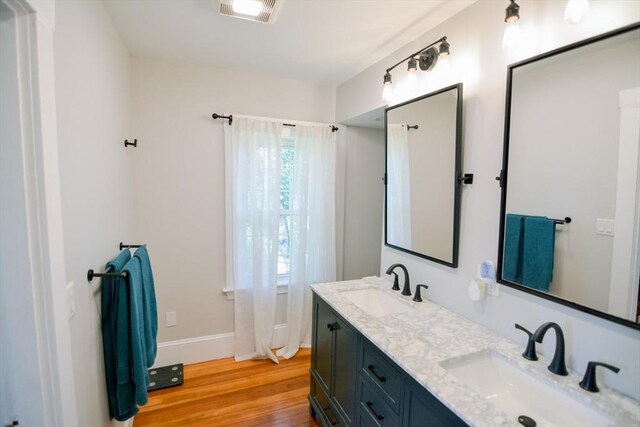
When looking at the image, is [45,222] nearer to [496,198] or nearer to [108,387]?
[108,387]

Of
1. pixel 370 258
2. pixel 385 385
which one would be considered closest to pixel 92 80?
pixel 385 385

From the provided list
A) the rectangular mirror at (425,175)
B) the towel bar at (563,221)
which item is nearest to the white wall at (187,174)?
the rectangular mirror at (425,175)

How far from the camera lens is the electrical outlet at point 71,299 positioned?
42.5 inches

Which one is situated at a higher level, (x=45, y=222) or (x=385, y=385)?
(x=45, y=222)

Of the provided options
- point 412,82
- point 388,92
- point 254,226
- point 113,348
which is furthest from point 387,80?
point 113,348

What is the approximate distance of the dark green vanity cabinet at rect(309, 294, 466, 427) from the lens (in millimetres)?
1122

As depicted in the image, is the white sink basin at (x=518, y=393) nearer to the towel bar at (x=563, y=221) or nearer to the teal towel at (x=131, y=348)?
the towel bar at (x=563, y=221)

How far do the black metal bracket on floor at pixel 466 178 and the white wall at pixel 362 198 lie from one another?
4.93ft

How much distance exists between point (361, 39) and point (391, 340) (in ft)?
6.01

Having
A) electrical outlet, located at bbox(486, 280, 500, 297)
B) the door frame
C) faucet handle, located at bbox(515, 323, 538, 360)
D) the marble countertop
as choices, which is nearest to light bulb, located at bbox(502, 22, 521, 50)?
electrical outlet, located at bbox(486, 280, 500, 297)

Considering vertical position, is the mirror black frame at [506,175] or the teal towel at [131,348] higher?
the mirror black frame at [506,175]

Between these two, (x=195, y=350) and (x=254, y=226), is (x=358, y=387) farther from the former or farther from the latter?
(x=195, y=350)

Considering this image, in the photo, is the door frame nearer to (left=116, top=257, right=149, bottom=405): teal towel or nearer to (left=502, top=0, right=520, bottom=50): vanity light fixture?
(left=116, top=257, right=149, bottom=405): teal towel

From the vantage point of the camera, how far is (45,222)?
35.8 inches
